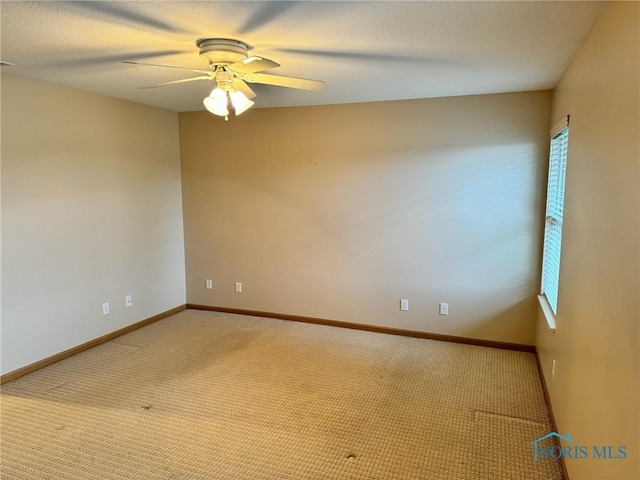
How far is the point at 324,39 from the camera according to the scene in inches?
88.6

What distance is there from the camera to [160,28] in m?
2.10

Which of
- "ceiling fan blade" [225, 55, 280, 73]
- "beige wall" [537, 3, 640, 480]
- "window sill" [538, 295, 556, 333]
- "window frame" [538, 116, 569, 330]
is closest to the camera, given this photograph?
"beige wall" [537, 3, 640, 480]

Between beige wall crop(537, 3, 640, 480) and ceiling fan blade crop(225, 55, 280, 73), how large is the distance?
1501 millimetres

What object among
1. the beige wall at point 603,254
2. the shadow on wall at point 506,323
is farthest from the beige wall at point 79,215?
the beige wall at point 603,254

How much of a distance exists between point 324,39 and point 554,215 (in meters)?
2.21

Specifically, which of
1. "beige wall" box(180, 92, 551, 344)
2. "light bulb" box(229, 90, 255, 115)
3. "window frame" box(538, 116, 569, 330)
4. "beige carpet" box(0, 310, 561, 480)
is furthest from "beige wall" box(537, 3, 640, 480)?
"light bulb" box(229, 90, 255, 115)

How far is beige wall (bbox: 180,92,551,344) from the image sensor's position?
371 cm

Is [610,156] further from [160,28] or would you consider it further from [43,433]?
[43,433]

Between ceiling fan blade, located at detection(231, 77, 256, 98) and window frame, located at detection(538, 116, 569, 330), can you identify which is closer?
ceiling fan blade, located at detection(231, 77, 256, 98)

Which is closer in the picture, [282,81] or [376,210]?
[282,81]

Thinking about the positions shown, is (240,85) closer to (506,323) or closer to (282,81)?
(282,81)

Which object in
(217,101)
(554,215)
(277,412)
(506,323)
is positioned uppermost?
(217,101)

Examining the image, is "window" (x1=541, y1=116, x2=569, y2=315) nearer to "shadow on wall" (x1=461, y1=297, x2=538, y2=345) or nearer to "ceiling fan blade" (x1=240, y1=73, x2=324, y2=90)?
"shadow on wall" (x1=461, y1=297, x2=538, y2=345)

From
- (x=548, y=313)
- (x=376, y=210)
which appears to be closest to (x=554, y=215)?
(x=548, y=313)
